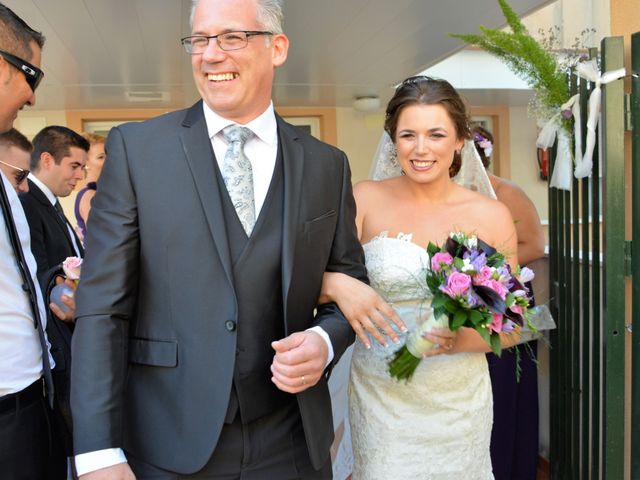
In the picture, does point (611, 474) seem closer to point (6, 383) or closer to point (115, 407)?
point (115, 407)

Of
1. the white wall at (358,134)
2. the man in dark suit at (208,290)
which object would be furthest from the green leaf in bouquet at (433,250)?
the white wall at (358,134)

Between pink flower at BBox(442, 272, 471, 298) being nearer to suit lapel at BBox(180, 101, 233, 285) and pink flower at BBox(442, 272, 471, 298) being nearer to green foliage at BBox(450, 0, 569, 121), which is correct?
suit lapel at BBox(180, 101, 233, 285)

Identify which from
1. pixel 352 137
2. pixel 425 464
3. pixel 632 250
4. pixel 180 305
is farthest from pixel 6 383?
pixel 352 137

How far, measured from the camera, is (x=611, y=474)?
10.1 feet

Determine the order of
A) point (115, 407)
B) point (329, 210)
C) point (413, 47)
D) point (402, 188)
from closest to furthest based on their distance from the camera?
1. point (115, 407)
2. point (329, 210)
3. point (402, 188)
4. point (413, 47)

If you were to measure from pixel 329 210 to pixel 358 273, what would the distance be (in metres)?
0.30

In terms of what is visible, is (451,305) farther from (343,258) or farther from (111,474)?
(111,474)

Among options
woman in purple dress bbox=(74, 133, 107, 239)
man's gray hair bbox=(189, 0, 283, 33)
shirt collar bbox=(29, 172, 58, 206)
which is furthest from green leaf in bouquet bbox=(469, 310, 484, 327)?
woman in purple dress bbox=(74, 133, 107, 239)

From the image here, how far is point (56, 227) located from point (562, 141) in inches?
107

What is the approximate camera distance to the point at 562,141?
3398mm

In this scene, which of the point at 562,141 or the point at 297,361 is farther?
the point at 562,141

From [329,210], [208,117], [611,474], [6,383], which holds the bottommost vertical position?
[611,474]

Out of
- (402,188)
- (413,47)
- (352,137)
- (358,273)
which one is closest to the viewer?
(358,273)

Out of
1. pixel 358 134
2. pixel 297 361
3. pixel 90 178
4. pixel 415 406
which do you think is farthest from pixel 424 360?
pixel 358 134
